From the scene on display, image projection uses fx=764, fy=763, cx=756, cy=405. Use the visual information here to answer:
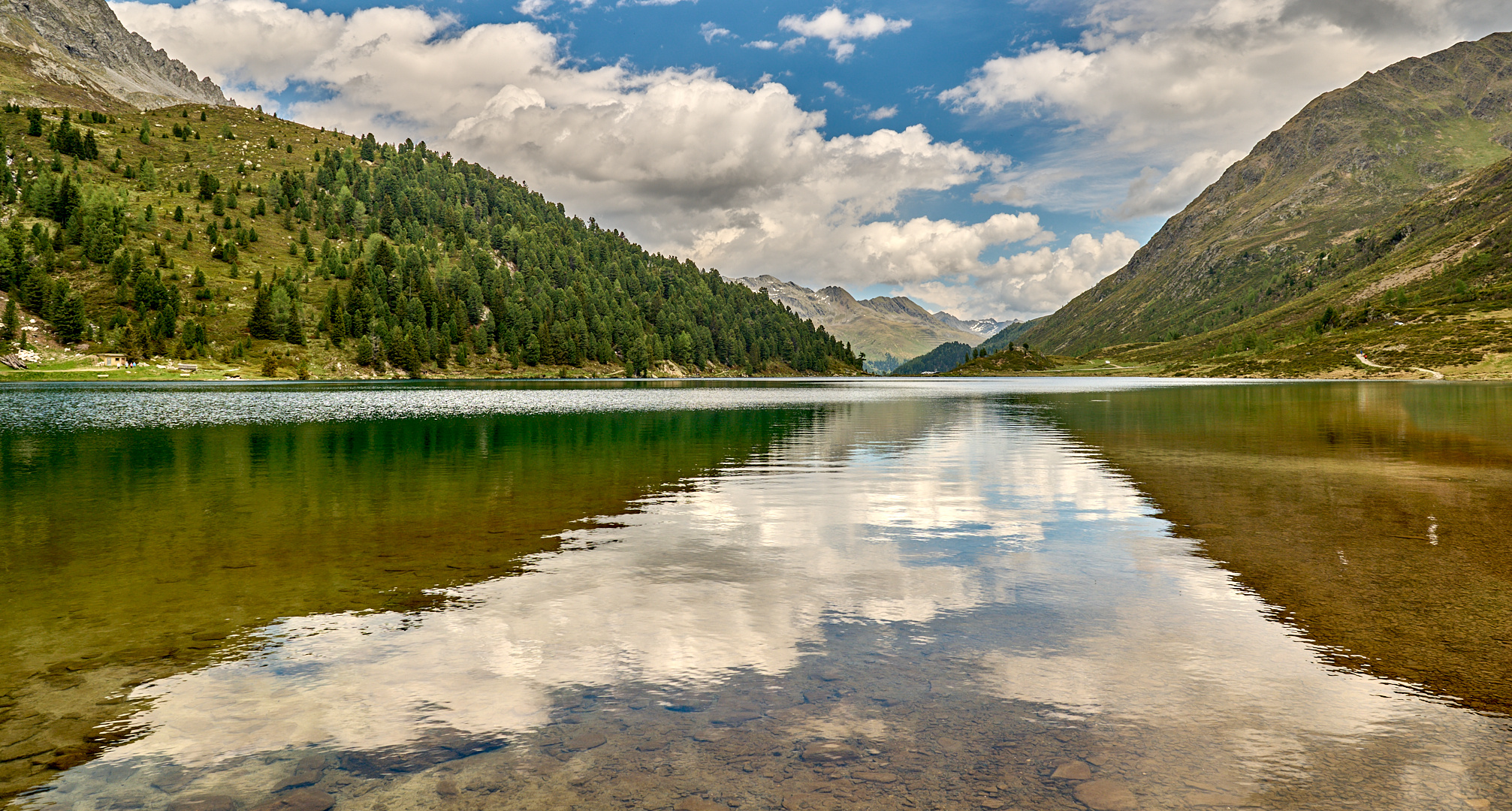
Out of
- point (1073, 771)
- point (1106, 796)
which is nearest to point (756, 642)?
point (1073, 771)

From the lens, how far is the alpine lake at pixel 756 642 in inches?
377

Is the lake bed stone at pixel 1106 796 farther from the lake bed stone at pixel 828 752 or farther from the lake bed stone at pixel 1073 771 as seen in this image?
the lake bed stone at pixel 828 752

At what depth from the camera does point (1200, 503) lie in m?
31.1

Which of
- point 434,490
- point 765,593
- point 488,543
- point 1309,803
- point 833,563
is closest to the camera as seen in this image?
point 1309,803

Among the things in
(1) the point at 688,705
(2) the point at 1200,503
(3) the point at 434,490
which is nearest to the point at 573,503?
(3) the point at 434,490

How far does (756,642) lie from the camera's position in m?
15.0

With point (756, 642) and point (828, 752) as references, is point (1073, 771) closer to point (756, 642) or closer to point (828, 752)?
point (828, 752)

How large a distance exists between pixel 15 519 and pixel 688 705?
3015cm

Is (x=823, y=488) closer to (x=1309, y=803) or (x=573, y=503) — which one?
(x=573, y=503)

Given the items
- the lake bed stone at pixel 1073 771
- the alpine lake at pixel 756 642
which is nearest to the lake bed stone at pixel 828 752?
→ the alpine lake at pixel 756 642

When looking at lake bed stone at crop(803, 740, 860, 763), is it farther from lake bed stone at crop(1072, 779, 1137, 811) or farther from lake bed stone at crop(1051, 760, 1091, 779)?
lake bed stone at crop(1072, 779, 1137, 811)

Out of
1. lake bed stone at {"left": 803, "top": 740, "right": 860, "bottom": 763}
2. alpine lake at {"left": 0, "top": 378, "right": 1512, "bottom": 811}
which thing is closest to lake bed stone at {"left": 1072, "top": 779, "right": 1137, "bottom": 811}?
alpine lake at {"left": 0, "top": 378, "right": 1512, "bottom": 811}

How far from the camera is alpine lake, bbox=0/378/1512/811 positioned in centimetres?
959

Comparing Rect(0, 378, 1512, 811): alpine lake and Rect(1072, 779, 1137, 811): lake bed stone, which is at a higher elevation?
Rect(1072, 779, 1137, 811): lake bed stone
